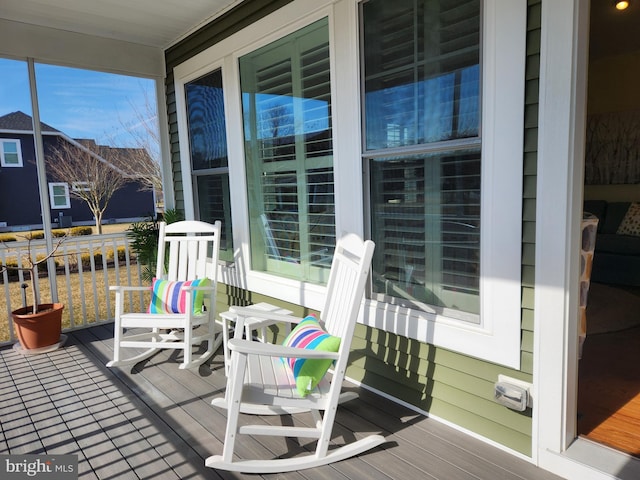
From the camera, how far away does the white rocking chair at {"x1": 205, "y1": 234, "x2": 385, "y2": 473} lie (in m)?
1.90

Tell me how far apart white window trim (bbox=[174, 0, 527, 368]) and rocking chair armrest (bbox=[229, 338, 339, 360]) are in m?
0.65

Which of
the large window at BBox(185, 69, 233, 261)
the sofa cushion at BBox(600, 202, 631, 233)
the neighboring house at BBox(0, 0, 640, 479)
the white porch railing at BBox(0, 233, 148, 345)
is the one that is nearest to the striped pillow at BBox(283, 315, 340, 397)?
the neighboring house at BBox(0, 0, 640, 479)

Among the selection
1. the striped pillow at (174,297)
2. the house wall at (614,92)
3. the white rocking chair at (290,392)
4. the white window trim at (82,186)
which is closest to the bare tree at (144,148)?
the white window trim at (82,186)

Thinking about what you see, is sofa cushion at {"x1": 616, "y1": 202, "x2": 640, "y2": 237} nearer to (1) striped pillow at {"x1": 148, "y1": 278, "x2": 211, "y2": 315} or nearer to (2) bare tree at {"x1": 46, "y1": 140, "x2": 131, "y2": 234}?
(1) striped pillow at {"x1": 148, "y1": 278, "x2": 211, "y2": 315}

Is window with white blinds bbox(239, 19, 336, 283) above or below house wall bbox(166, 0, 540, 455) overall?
above

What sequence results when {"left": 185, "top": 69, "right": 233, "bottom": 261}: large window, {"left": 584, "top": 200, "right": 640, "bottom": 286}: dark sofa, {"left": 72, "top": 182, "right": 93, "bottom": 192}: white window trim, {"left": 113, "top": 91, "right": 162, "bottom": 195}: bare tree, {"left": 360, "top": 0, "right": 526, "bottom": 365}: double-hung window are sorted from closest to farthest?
1. {"left": 360, "top": 0, "right": 526, "bottom": 365}: double-hung window
2. {"left": 185, "top": 69, "right": 233, "bottom": 261}: large window
3. {"left": 584, "top": 200, "right": 640, "bottom": 286}: dark sofa
4. {"left": 72, "top": 182, "right": 93, "bottom": 192}: white window trim
5. {"left": 113, "top": 91, "right": 162, "bottom": 195}: bare tree

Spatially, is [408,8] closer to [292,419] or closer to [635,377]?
[292,419]

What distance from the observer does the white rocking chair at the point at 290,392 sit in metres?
1.90

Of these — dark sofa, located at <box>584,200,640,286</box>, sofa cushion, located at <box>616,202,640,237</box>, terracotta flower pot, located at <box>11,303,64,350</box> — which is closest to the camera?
terracotta flower pot, located at <box>11,303,64,350</box>

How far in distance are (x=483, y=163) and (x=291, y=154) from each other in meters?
1.52

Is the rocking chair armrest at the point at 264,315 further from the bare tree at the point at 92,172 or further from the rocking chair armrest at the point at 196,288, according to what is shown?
the bare tree at the point at 92,172

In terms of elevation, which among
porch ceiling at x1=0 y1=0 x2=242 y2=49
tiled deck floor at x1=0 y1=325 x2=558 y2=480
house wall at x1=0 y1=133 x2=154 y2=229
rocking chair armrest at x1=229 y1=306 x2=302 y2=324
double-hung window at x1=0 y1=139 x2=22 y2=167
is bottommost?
tiled deck floor at x1=0 y1=325 x2=558 y2=480

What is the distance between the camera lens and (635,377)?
2645mm

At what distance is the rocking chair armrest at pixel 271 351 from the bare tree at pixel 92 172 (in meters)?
3.76
